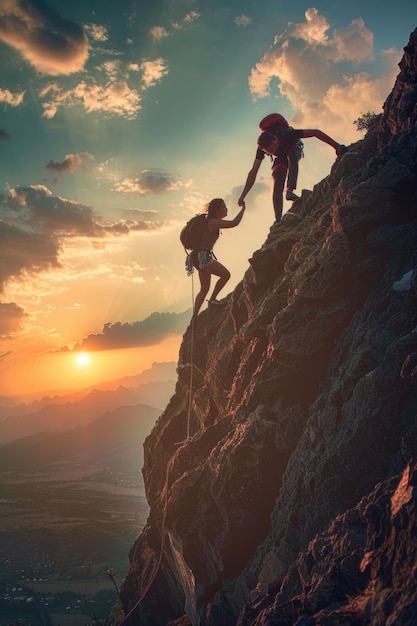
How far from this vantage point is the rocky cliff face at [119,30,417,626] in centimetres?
569

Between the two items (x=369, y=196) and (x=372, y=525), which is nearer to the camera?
(x=372, y=525)

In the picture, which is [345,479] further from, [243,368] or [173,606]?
[173,606]

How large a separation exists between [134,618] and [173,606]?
12.3 feet

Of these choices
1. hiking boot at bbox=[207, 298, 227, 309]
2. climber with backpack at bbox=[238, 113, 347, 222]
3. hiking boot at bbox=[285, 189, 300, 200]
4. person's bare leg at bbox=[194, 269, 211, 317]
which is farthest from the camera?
hiking boot at bbox=[207, 298, 227, 309]

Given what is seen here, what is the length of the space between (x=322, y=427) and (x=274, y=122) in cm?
1125

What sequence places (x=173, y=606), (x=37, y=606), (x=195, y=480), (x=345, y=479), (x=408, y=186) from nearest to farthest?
(x=345, y=479)
(x=408, y=186)
(x=195, y=480)
(x=173, y=606)
(x=37, y=606)

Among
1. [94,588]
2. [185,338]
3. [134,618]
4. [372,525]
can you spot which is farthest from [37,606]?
[372,525]

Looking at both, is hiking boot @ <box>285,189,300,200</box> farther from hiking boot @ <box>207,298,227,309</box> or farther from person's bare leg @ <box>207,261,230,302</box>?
hiking boot @ <box>207,298,227,309</box>

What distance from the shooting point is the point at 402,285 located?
8297 millimetres

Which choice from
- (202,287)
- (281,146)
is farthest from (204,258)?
(281,146)

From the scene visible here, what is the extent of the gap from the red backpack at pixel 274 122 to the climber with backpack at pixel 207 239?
3.16m

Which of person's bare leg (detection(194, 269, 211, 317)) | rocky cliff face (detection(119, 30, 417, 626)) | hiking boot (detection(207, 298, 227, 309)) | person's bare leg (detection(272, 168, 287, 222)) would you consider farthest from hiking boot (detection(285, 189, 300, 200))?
hiking boot (detection(207, 298, 227, 309))

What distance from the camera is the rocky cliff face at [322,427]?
5.69 metres

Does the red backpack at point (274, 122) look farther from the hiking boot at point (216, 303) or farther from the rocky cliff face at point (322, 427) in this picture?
the hiking boot at point (216, 303)
